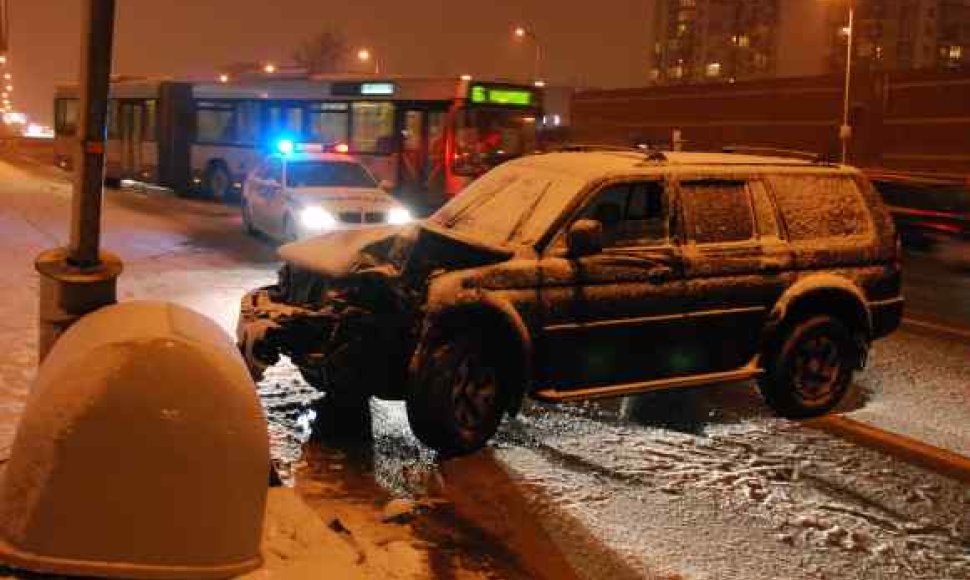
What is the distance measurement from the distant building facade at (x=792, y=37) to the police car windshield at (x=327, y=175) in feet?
252

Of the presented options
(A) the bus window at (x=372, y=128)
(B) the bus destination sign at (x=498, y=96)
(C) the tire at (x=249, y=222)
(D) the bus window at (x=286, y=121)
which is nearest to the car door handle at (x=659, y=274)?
(C) the tire at (x=249, y=222)

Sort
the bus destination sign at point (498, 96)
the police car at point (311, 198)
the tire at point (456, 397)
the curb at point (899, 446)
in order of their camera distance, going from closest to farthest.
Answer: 1. the tire at point (456, 397)
2. the curb at point (899, 446)
3. the police car at point (311, 198)
4. the bus destination sign at point (498, 96)

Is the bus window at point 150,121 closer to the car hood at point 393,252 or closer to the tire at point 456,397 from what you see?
the car hood at point 393,252

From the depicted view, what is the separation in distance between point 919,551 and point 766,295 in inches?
104

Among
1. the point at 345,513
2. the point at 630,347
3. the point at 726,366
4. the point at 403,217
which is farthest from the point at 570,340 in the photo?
the point at 403,217

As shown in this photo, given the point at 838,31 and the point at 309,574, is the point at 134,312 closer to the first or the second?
the point at 309,574

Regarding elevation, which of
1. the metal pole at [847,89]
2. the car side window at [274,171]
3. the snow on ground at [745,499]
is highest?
the metal pole at [847,89]

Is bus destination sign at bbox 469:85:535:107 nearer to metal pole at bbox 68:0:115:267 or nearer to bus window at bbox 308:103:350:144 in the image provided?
bus window at bbox 308:103:350:144

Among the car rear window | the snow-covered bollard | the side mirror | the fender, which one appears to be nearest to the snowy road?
the fender

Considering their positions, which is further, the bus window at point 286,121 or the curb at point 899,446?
the bus window at point 286,121

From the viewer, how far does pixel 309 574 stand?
12.6 feet

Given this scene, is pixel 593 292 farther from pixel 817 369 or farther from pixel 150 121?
pixel 150 121

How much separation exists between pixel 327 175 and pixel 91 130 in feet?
44.4

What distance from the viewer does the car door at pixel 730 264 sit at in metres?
7.56
